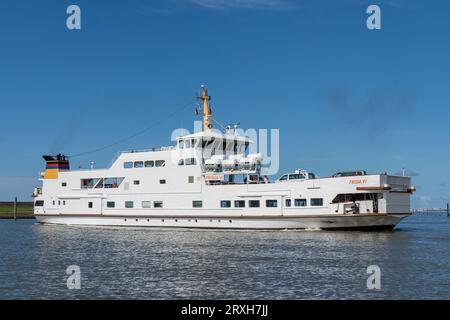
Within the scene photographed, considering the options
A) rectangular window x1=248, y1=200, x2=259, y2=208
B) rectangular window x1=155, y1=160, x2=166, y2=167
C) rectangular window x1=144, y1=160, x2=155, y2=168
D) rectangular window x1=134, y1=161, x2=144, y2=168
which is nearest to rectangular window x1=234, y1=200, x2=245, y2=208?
rectangular window x1=248, y1=200, x2=259, y2=208

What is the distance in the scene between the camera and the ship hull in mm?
34531

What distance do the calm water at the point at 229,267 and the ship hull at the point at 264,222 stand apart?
1.53 meters

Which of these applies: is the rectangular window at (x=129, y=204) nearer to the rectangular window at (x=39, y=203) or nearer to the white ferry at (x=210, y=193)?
the white ferry at (x=210, y=193)

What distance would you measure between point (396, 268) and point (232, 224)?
18.2 metres

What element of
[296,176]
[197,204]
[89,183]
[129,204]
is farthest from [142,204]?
[296,176]

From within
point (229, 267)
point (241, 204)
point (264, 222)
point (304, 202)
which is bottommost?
point (229, 267)

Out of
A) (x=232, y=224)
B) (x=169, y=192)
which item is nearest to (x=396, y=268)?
(x=232, y=224)

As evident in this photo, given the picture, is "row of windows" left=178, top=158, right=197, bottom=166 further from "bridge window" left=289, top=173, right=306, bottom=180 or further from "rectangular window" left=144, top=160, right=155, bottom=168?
"bridge window" left=289, top=173, right=306, bottom=180

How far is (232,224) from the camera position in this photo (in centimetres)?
3775

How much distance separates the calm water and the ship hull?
60.3 inches

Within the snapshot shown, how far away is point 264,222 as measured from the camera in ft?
121

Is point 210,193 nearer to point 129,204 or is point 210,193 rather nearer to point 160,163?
point 160,163

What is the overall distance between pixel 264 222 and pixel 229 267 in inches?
627
